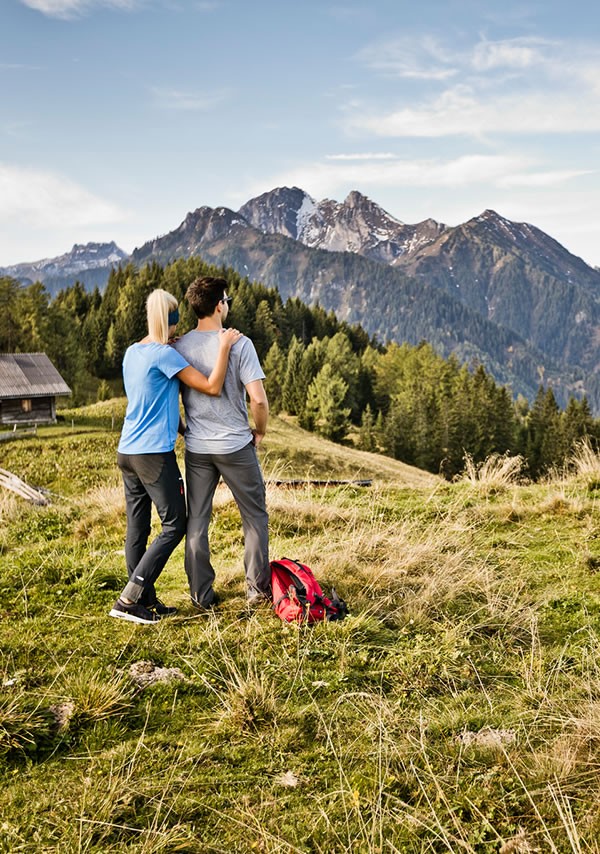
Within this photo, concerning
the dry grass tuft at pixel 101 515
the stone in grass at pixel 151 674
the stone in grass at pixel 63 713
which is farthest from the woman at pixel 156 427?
the dry grass tuft at pixel 101 515

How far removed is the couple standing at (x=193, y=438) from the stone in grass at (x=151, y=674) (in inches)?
32.5

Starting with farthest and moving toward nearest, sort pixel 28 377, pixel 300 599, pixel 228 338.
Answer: pixel 28 377
pixel 228 338
pixel 300 599

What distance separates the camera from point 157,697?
4137 mm

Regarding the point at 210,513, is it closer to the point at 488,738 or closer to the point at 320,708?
the point at 320,708

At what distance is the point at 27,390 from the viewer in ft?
155

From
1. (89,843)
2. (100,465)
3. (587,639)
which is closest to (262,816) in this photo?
(89,843)

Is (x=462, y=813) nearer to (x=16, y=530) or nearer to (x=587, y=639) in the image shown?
(x=587, y=639)

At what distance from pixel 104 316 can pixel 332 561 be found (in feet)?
306

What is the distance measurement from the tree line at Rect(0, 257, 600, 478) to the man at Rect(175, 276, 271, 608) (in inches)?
2412

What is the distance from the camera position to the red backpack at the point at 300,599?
5.29 metres

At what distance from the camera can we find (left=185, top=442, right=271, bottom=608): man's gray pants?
5645mm

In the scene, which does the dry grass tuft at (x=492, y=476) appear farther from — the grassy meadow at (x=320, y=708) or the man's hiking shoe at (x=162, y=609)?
the man's hiking shoe at (x=162, y=609)

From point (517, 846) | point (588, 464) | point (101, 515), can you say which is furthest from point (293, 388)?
point (517, 846)

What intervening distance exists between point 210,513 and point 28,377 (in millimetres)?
46812
